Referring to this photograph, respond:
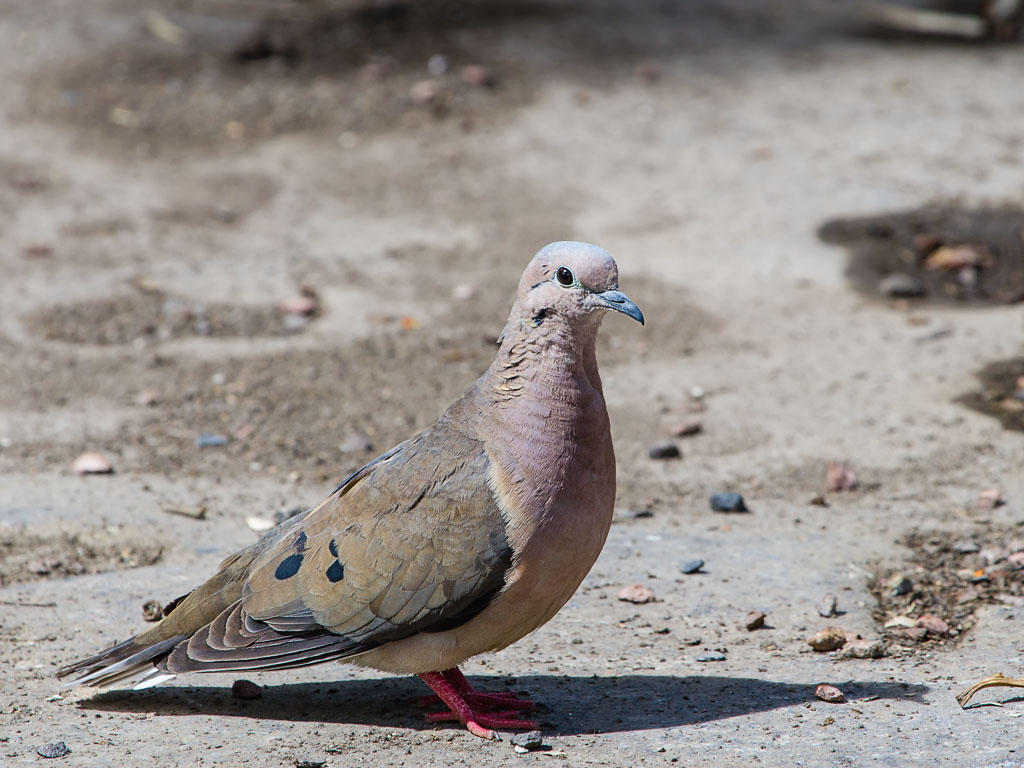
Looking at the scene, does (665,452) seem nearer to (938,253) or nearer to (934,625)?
(934,625)

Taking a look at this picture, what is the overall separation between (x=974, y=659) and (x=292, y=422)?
3.40m

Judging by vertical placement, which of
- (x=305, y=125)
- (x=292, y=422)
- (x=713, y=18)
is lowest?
(x=292, y=422)

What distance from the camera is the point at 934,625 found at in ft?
13.7

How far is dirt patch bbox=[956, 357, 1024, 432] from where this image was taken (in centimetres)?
582

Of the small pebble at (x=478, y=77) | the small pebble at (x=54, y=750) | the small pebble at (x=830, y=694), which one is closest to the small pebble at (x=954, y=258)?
the small pebble at (x=478, y=77)

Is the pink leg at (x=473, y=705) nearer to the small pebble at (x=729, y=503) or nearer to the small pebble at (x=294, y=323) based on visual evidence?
the small pebble at (x=729, y=503)

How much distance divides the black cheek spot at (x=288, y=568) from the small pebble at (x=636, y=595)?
131 cm

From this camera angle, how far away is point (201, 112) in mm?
9656

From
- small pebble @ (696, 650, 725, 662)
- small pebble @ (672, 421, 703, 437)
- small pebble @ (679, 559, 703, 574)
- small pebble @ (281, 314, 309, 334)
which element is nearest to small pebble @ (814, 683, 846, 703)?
small pebble @ (696, 650, 725, 662)

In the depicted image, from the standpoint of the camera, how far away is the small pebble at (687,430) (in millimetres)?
5930

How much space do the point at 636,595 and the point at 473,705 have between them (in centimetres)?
92

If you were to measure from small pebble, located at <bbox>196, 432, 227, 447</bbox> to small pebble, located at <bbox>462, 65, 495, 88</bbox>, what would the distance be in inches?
193

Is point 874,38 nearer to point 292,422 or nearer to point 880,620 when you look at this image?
point 292,422

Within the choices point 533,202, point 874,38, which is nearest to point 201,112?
point 533,202
